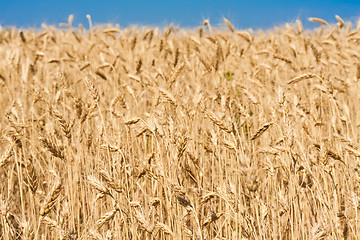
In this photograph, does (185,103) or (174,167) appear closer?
(174,167)

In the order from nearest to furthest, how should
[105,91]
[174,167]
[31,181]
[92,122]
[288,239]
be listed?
[31,181] → [174,167] → [288,239] → [92,122] → [105,91]

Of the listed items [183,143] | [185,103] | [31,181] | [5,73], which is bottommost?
[31,181]

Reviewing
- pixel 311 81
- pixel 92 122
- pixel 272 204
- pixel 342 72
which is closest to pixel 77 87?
pixel 92 122

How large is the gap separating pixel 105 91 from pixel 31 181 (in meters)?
2.25

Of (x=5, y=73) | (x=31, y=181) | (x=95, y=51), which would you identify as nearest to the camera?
(x=31, y=181)

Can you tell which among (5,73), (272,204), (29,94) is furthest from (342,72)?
(5,73)

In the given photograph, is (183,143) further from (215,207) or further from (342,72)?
(342,72)

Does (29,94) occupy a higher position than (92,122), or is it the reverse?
(29,94)

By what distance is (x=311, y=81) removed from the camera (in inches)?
143

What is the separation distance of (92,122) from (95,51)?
3.50m

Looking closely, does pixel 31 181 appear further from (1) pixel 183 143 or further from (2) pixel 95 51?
(2) pixel 95 51

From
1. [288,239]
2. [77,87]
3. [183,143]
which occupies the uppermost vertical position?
[77,87]

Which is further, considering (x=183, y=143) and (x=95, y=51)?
(x=95, y=51)

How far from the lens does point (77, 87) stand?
3.89 metres
